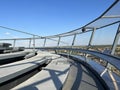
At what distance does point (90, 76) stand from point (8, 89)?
264 centimetres

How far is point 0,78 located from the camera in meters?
3.71

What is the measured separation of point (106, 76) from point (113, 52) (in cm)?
70

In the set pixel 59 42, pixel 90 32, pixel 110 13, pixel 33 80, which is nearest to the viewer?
pixel 33 80

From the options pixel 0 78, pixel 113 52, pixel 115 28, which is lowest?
pixel 0 78

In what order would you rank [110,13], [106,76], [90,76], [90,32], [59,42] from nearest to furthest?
[106,76], [110,13], [90,76], [90,32], [59,42]

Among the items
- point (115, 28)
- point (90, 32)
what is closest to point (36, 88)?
point (115, 28)

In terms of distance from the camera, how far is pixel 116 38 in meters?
5.47

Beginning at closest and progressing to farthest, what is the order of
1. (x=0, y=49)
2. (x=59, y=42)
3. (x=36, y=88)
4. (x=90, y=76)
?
(x=36, y=88) < (x=90, y=76) < (x=0, y=49) < (x=59, y=42)

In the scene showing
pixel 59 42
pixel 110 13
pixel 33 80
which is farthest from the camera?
pixel 59 42

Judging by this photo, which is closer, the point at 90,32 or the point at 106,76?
the point at 106,76

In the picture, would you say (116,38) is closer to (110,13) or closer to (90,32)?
(110,13)

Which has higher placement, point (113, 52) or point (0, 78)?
point (113, 52)

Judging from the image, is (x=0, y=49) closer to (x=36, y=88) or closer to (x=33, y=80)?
(x=33, y=80)

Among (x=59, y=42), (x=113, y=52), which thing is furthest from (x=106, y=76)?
(x=59, y=42)
